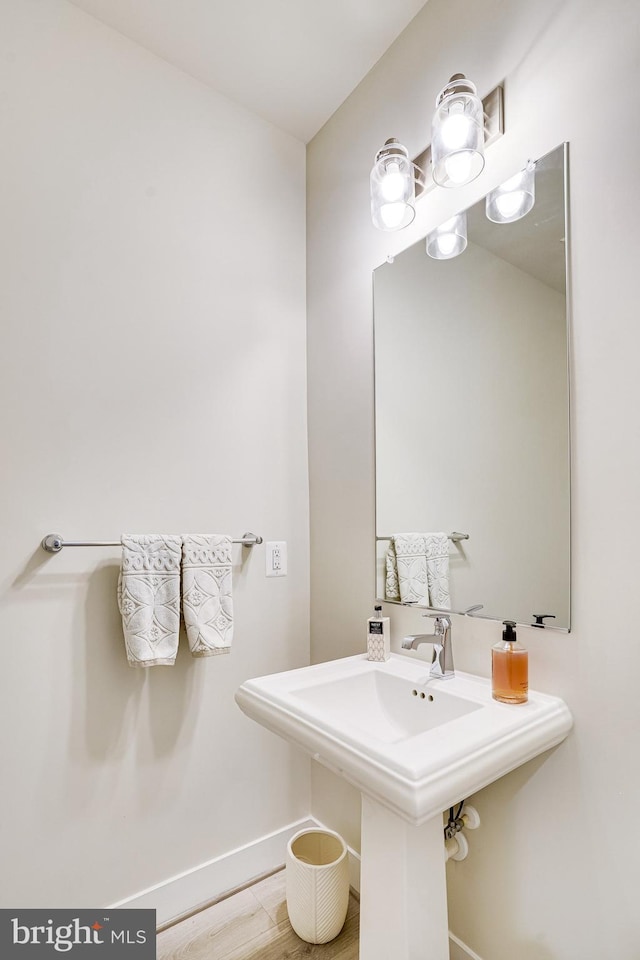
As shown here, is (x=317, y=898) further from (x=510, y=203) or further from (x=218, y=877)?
(x=510, y=203)

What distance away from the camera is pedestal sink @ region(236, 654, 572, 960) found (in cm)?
84

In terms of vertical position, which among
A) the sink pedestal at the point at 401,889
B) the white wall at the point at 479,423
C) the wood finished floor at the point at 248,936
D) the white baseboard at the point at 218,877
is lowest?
the wood finished floor at the point at 248,936

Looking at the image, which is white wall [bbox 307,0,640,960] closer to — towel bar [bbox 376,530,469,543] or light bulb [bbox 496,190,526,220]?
light bulb [bbox 496,190,526,220]

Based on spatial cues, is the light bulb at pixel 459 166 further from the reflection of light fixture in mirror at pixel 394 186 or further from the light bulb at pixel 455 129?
the reflection of light fixture in mirror at pixel 394 186

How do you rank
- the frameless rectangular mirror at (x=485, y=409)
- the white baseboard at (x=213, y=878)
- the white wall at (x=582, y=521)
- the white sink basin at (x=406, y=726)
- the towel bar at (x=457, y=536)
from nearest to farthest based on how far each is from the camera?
the white sink basin at (x=406, y=726), the white wall at (x=582, y=521), the frameless rectangular mirror at (x=485, y=409), the towel bar at (x=457, y=536), the white baseboard at (x=213, y=878)

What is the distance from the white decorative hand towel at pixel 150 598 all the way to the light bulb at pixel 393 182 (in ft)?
3.71

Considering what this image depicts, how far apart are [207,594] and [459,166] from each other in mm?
1299

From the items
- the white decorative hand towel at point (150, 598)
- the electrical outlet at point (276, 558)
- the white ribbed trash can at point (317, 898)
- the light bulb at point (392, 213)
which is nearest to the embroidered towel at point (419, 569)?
the electrical outlet at point (276, 558)

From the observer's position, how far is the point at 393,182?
139cm

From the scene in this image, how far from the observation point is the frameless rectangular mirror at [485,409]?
111cm

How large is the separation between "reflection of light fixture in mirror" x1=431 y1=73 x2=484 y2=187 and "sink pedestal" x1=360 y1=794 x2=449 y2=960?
4.58 ft

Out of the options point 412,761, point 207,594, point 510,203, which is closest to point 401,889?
point 412,761

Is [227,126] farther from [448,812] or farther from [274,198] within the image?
[448,812]

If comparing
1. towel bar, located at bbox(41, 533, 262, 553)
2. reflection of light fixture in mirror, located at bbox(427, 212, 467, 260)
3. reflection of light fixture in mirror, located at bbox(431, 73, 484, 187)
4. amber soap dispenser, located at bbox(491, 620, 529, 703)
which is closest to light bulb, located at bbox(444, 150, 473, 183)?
reflection of light fixture in mirror, located at bbox(431, 73, 484, 187)
